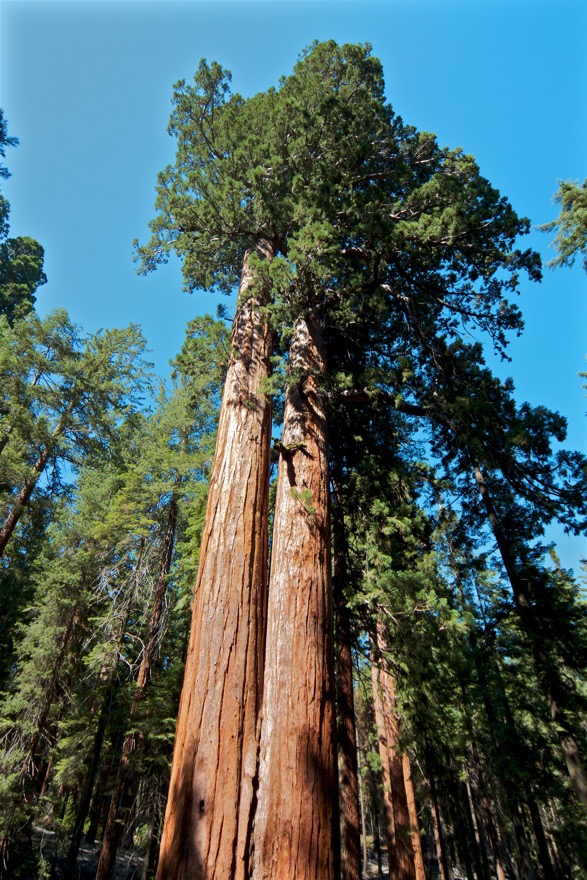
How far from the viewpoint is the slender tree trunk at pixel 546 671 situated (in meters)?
7.17

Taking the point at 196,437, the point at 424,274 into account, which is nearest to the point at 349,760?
the point at 424,274

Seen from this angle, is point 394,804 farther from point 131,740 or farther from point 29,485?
point 29,485

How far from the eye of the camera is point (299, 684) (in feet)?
9.60

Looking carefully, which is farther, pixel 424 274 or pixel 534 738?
pixel 534 738

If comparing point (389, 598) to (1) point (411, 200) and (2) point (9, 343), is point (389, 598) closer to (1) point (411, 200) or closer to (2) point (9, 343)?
(1) point (411, 200)

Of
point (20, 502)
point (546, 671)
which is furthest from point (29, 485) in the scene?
point (546, 671)

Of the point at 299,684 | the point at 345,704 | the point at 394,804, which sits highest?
the point at 345,704

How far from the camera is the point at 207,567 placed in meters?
3.46

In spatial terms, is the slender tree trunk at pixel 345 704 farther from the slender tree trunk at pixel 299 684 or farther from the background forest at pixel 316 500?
the slender tree trunk at pixel 299 684

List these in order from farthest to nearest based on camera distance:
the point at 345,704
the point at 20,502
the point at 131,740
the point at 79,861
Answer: the point at 79,861
the point at 20,502
the point at 131,740
the point at 345,704

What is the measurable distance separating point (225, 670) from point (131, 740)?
10019mm

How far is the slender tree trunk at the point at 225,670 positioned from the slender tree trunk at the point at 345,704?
9.80 feet

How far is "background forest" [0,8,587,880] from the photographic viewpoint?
3.26 metres

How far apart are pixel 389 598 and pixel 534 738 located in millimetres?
6593
